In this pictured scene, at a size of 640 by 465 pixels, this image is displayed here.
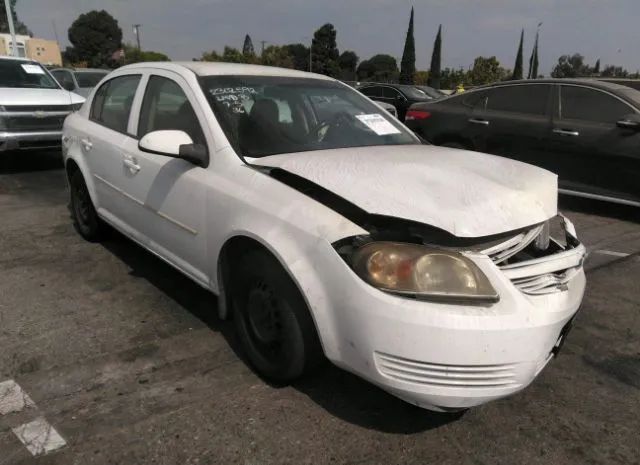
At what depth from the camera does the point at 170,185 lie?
3.10 meters

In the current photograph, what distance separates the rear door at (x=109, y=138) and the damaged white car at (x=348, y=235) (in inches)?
8.9

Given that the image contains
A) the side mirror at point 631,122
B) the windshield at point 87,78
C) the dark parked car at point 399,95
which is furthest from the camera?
the dark parked car at point 399,95

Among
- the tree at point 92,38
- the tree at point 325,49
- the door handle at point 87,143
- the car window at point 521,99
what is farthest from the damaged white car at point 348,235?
the tree at point 92,38

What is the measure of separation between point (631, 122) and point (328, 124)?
3926 mm

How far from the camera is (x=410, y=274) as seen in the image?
2.00 meters

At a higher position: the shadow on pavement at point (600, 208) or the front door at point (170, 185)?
the front door at point (170, 185)

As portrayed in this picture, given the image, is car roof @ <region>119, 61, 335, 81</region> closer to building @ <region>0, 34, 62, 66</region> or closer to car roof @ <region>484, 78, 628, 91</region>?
car roof @ <region>484, 78, 628, 91</region>

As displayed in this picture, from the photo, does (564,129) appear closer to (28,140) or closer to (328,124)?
(328,124)

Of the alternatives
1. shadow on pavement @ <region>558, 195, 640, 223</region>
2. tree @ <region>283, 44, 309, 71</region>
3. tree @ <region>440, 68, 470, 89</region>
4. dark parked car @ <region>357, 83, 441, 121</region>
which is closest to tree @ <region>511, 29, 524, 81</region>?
tree @ <region>440, 68, 470, 89</region>

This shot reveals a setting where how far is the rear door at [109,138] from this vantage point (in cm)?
374

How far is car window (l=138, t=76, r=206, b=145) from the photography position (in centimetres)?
307

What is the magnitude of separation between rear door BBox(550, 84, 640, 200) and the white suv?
701 cm

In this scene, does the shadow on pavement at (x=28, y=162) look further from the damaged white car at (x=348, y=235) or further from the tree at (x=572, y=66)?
the tree at (x=572, y=66)

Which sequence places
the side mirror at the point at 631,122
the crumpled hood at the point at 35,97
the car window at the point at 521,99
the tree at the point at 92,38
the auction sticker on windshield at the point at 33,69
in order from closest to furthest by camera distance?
the side mirror at the point at 631,122, the car window at the point at 521,99, the crumpled hood at the point at 35,97, the auction sticker on windshield at the point at 33,69, the tree at the point at 92,38
